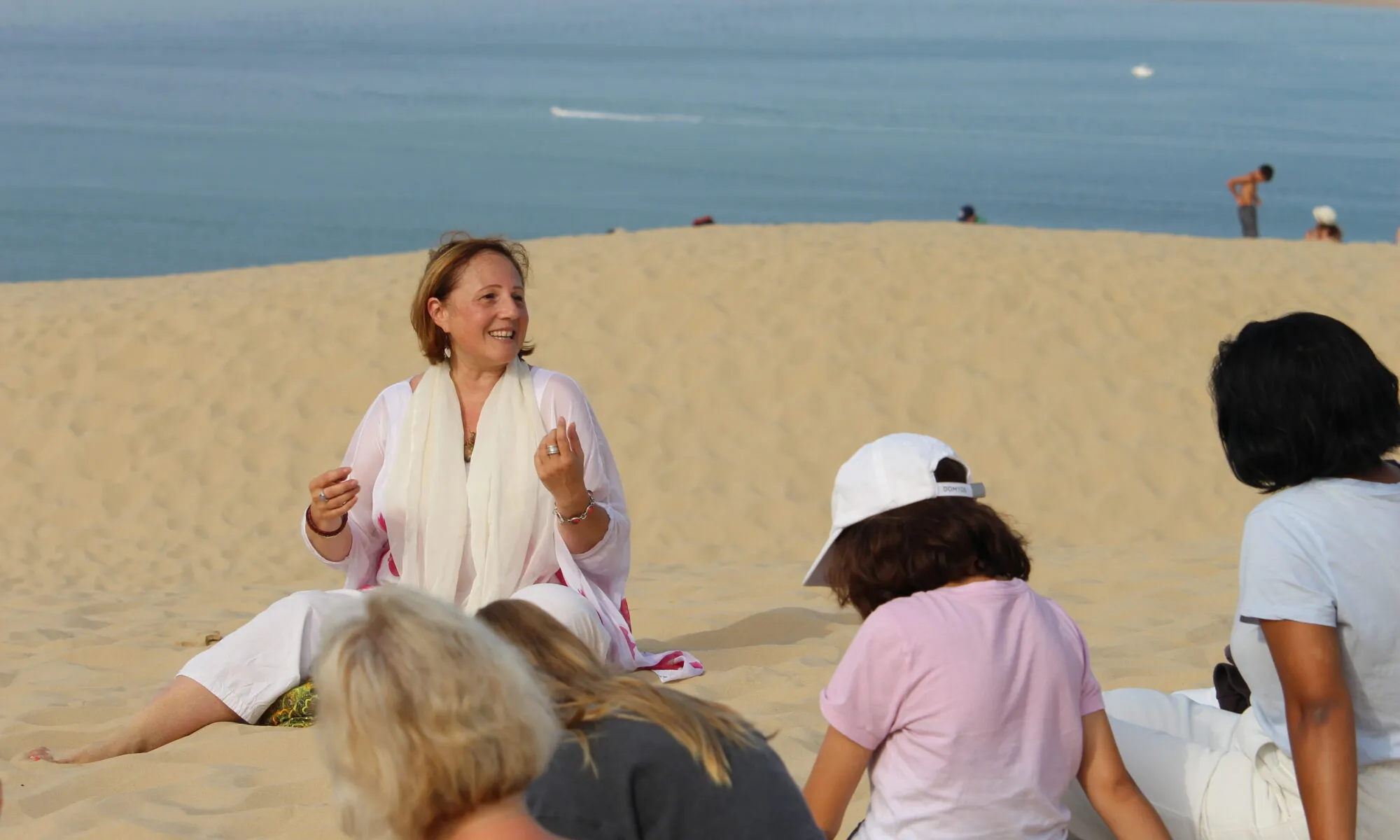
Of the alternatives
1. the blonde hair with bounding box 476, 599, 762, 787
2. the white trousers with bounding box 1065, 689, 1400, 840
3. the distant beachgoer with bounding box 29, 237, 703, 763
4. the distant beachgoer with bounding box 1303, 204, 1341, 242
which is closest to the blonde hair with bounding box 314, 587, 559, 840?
the blonde hair with bounding box 476, 599, 762, 787

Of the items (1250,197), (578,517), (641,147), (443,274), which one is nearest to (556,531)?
(578,517)

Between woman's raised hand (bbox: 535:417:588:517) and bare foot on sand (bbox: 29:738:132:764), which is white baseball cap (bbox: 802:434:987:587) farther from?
bare foot on sand (bbox: 29:738:132:764)

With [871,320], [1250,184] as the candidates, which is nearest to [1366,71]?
[1250,184]

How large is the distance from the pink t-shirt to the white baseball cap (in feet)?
0.55

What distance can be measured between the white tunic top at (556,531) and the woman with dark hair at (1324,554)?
6.96 ft

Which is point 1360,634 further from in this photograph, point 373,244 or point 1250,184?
point 373,244

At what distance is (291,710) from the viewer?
4441 mm

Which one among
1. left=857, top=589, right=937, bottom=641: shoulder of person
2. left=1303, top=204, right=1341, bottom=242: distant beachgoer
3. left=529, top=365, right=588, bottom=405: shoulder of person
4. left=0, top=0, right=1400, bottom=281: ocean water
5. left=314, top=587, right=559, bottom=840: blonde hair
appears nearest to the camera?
left=314, top=587, right=559, bottom=840: blonde hair

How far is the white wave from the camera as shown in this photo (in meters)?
69.2

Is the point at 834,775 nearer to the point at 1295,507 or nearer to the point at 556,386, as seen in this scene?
the point at 1295,507

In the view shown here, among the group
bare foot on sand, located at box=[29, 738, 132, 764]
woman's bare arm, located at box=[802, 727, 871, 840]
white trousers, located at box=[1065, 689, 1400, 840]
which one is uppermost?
woman's bare arm, located at box=[802, 727, 871, 840]

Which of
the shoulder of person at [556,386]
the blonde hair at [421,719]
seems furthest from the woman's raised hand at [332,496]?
the blonde hair at [421,719]

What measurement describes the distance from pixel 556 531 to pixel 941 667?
208cm

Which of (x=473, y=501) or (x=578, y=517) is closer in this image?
(x=578, y=517)
